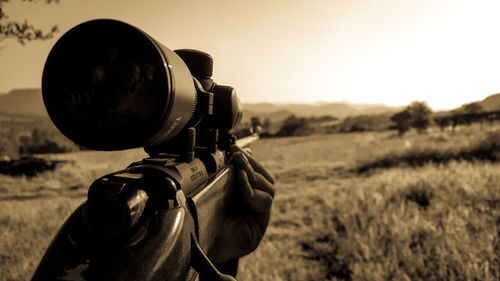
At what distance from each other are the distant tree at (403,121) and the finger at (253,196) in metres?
32.8

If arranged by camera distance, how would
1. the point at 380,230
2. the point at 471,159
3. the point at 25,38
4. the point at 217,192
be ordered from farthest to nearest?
the point at 471,159
the point at 25,38
the point at 380,230
the point at 217,192

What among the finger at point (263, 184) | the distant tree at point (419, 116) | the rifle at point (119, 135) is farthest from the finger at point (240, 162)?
the distant tree at point (419, 116)

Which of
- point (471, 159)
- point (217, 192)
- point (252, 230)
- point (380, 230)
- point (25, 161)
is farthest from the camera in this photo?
point (25, 161)

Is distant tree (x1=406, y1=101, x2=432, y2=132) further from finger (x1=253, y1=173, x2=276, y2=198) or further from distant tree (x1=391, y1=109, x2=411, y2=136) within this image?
finger (x1=253, y1=173, x2=276, y2=198)

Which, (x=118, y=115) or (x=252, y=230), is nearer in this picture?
(x=118, y=115)

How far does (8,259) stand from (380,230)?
6.13m

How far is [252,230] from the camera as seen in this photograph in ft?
7.88

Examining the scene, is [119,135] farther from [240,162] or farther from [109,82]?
[240,162]

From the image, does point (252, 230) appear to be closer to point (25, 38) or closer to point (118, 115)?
point (118, 115)

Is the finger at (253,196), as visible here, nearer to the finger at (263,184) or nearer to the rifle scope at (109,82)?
the finger at (263,184)

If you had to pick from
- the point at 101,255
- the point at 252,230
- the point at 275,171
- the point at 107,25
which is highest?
the point at 107,25

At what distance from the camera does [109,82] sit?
1.04 meters

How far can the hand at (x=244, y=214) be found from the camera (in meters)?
2.12

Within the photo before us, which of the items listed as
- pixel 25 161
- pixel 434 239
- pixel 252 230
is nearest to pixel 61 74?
pixel 252 230
